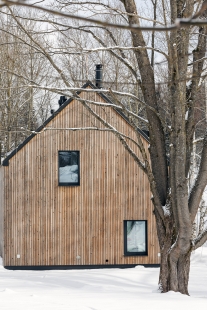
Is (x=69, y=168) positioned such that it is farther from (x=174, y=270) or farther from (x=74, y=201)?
(x=174, y=270)

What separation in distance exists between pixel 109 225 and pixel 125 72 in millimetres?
14569

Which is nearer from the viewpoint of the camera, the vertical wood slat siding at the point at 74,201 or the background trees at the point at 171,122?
the background trees at the point at 171,122

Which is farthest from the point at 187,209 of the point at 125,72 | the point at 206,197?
the point at 206,197

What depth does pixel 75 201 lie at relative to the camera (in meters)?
16.1

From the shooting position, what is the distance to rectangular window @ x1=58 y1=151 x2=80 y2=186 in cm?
1603

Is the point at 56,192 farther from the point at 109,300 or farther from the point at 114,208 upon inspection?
the point at 109,300

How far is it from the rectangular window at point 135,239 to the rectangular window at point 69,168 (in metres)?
2.11

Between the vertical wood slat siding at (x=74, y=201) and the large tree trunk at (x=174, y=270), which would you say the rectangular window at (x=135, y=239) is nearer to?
the vertical wood slat siding at (x=74, y=201)

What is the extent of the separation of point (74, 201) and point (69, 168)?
1026 mm

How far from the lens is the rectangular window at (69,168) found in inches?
631

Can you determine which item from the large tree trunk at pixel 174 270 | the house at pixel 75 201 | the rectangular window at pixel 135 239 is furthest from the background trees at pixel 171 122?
the rectangular window at pixel 135 239

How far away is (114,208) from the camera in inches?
640

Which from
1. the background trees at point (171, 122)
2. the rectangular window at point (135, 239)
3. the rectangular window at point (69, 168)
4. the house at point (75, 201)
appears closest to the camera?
the background trees at point (171, 122)

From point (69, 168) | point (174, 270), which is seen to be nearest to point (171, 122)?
point (174, 270)
